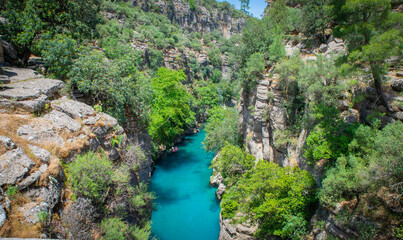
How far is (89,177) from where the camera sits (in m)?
7.12

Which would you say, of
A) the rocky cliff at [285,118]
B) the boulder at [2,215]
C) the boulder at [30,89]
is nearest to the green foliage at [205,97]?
the rocky cliff at [285,118]

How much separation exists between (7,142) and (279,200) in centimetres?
1061

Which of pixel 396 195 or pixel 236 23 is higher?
pixel 236 23

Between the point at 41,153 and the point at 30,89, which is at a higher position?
the point at 30,89

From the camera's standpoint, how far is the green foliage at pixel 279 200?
31.1 feet

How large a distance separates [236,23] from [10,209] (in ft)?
285

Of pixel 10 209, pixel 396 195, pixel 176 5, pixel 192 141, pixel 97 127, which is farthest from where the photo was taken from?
pixel 176 5

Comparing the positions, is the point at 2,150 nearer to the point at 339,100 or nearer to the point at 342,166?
the point at 342,166

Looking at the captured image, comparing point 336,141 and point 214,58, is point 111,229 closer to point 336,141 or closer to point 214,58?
point 336,141

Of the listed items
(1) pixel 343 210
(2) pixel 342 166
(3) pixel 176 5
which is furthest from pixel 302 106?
(3) pixel 176 5

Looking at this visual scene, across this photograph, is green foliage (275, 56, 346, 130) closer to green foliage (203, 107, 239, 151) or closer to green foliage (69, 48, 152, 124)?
green foliage (203, 107, 239, 151)

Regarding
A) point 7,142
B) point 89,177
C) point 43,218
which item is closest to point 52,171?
point 89,177

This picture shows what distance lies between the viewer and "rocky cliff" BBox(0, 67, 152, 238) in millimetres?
5102

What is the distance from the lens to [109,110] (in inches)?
460
